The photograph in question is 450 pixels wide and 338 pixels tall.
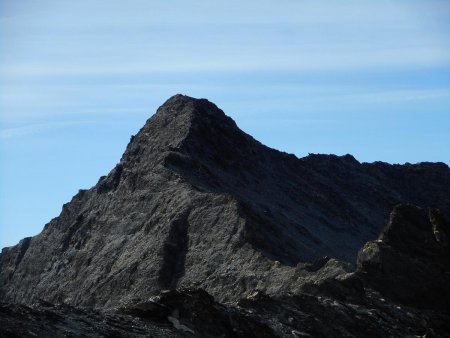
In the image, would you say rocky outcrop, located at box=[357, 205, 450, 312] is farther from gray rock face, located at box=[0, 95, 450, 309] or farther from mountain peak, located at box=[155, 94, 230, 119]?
mountain peak, located at box=[155, 94, 230, 119]

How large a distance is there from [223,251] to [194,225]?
5175 millimetres

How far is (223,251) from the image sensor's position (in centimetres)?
6228

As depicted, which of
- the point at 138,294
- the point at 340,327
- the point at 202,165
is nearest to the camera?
the point at 340,327

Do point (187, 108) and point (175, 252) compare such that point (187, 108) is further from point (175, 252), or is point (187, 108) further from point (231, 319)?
point (231, 319)

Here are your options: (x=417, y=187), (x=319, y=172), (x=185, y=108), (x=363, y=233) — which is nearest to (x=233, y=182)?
(x=185, y=108)

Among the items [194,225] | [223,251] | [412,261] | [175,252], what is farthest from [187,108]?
[412,261]

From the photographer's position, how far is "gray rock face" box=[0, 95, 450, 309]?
200 ft

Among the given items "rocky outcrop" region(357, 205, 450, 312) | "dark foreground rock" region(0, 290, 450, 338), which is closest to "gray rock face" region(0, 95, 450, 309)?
"rocky outcrop" region(357, 205, 450, 312)

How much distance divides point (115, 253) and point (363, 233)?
30.1m

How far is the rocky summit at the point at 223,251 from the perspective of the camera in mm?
36938

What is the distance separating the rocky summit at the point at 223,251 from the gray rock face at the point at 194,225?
0.15 m

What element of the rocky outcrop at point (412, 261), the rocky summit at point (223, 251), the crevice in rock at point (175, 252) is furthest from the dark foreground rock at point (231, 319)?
the crevice in rock at point (175, 252)

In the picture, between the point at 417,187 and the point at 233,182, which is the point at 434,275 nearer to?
the point at 233,182

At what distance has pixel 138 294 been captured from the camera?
61.8 meters
